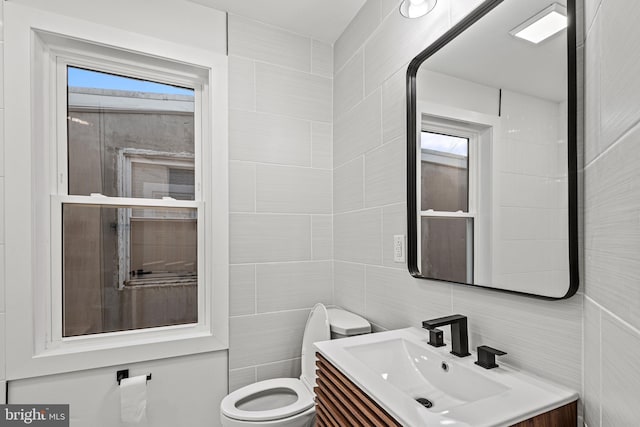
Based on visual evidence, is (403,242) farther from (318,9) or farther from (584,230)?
(318,9)

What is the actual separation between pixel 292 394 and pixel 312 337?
0.30 meters

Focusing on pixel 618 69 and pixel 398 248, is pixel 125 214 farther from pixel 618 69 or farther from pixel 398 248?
pixel 618 69

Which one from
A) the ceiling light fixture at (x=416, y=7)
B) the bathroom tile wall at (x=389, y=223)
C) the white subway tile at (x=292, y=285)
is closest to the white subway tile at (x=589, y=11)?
the bathroom tile wall at (x=389, y=223)

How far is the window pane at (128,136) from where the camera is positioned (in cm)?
160

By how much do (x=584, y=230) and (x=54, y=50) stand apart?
2171 millimetres

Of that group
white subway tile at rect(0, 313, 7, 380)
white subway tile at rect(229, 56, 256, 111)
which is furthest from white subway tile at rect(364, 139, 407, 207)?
white subway tile at rect(0, 313, 7, 380)

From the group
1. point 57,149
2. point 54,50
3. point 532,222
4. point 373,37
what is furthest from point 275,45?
point 532,222

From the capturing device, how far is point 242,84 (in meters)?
1.82

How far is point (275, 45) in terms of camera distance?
1911 millimetres

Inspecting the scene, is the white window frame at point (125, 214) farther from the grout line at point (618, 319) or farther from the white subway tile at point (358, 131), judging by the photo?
the grout line at point (618, 319)

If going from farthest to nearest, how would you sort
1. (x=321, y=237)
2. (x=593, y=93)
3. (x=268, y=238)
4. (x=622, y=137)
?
(x=321, y=237)
(x=268, y=238)
(x=593, y=93)
(x=622, y=137)

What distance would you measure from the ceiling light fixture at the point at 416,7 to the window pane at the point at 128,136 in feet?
3.98

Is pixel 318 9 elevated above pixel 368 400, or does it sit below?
above

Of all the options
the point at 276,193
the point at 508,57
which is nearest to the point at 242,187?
the point at 276,193
